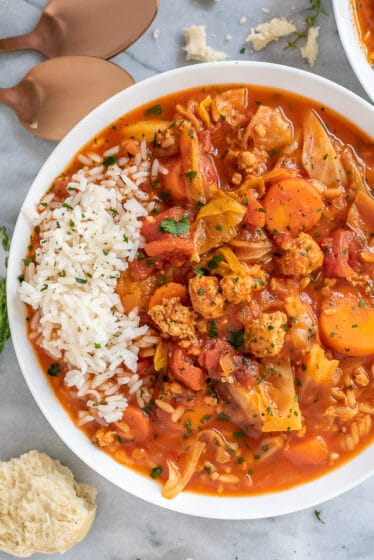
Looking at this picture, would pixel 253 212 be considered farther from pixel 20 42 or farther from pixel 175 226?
pixel 20 42

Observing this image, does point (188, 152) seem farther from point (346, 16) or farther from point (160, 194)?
point (346, 16)

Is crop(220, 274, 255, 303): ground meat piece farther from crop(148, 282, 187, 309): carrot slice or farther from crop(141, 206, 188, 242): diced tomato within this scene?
crop(141, 206, 188, 242): diced tomato

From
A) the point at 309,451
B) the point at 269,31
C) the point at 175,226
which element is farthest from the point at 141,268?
the point at 269,31

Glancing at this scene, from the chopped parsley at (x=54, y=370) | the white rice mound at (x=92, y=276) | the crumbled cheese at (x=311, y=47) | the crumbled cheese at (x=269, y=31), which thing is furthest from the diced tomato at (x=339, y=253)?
the chopped parsley at (x=54, y=370)

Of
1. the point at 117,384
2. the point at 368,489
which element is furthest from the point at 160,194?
the point at 368,489

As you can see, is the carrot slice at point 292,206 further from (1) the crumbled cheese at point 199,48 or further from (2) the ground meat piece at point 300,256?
(1) the crumbled cheese at point 199,48

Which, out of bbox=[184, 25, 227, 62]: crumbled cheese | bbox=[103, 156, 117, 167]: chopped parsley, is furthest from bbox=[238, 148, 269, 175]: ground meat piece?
bbox=[184, 25, 227, 62]: crumbled cheese
